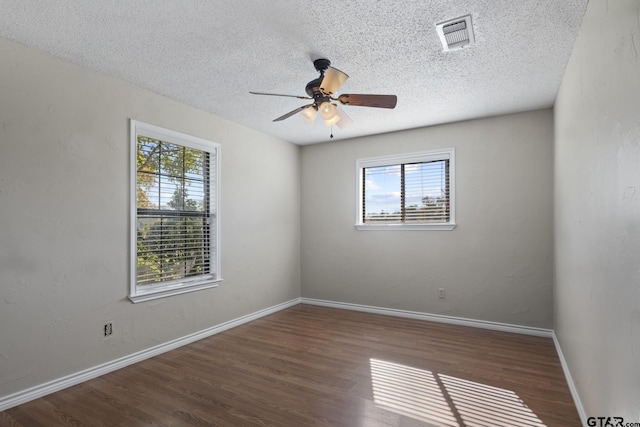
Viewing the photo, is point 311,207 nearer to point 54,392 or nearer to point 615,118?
point 54,392

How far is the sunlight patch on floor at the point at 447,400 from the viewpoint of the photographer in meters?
2.24

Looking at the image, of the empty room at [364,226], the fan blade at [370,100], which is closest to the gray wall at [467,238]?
the empty room at [364,226]

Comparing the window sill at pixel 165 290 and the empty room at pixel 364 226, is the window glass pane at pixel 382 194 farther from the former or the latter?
the window sill at pixel 165 290

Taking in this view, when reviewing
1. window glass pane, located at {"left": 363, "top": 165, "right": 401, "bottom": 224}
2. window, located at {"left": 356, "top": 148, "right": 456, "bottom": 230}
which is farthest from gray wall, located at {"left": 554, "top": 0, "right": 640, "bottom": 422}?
window glass pane, located at {"left": 363, "top": 165, "right": 401, "bottom": 224}

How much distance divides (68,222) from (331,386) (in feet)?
8.03

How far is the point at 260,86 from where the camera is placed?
3309 millimetres

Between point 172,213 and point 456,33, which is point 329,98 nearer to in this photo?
point 456,33

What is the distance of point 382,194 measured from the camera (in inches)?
200

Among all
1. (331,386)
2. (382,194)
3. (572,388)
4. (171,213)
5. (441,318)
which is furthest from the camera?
(382,194)

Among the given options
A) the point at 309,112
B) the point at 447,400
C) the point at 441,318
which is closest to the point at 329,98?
the point at 309,112

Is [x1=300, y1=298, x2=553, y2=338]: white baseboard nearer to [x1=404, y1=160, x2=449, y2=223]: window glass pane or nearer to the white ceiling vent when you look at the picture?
[x1=404, y1=160, x2=449, y2=223]: window glass pane

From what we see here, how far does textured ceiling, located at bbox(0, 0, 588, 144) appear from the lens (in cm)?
217

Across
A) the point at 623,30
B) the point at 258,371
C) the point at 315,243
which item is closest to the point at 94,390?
the point at 258,371

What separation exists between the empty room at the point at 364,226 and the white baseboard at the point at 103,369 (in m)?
0.02
